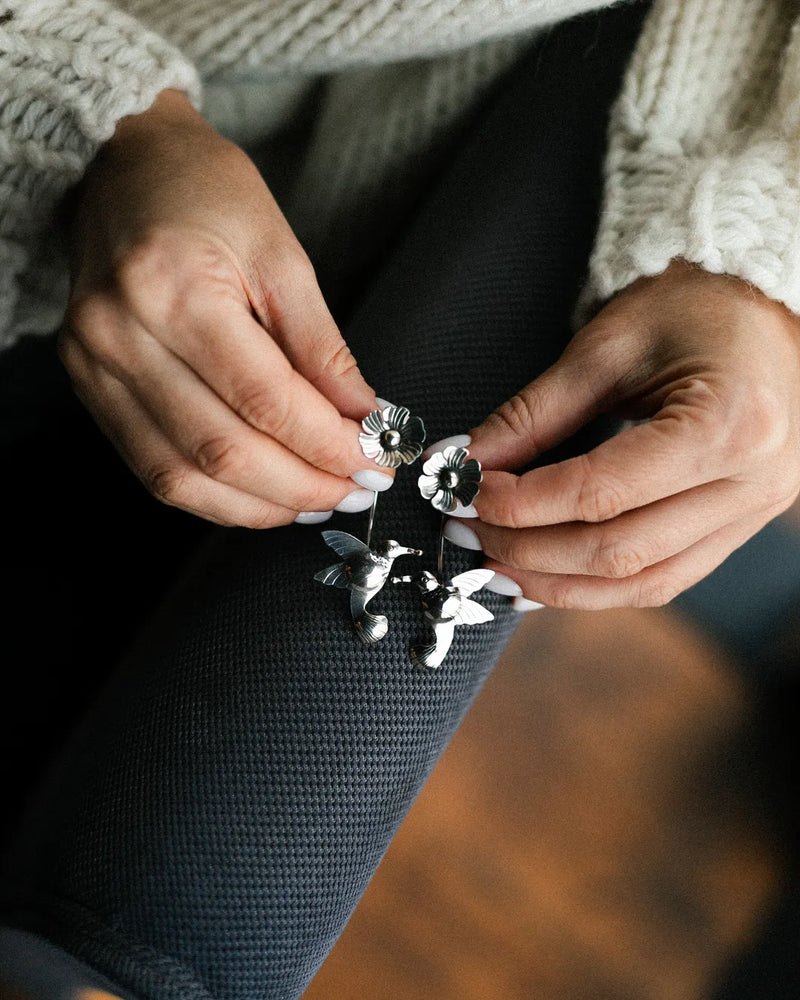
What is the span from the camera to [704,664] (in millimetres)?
1037

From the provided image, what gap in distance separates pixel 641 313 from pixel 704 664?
0.68 metres

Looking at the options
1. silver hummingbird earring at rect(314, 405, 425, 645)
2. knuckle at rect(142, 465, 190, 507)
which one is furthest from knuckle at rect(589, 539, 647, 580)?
knuckle at rect(142, 465, 190, 507)

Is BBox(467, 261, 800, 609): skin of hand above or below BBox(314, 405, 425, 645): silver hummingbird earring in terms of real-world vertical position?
above

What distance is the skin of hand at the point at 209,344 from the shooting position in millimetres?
427

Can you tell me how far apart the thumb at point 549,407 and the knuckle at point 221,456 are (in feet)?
0.42

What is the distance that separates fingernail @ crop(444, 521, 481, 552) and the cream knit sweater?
163mm

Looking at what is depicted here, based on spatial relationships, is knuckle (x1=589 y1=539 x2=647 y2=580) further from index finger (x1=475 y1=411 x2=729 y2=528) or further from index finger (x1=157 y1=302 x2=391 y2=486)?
index finger (x1=157 y1=302 x2=391 y2=486)

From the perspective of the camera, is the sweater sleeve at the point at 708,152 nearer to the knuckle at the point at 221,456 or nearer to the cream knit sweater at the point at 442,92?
the cream knit sweater at the point at 442,92

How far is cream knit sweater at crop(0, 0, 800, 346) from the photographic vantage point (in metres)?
0.48

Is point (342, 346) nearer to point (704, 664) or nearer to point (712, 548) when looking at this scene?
point (712, 548)

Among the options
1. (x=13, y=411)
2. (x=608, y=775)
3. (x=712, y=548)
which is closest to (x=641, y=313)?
(x=712, y=548)

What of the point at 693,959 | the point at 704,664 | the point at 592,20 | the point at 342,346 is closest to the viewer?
the point at 342,346

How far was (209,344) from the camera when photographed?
43 centimetres

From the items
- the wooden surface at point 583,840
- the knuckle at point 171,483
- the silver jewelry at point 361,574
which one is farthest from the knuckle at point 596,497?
the wooden surface at point 583,840
